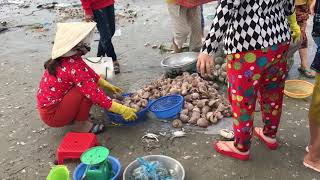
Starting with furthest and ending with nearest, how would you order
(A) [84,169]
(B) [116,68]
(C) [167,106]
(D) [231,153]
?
(B) [116,68], (C) [167,106], (D) [231,153], (A) [84,169]

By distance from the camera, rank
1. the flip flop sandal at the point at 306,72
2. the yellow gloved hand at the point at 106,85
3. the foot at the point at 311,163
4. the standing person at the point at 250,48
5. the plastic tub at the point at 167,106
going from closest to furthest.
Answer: the standing person at the point at 250,48, the foot at the point at 311,163, the plastic tub at the point at 167,106, the yellow gloved hand at the point at 106,85, the flip flop sandal at the point at 306,72

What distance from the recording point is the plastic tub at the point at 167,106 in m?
3.53

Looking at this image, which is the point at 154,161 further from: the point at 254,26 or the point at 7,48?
the point at 7,48

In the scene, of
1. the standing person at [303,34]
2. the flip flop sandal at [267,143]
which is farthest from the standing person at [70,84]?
the standing person at [303,34]

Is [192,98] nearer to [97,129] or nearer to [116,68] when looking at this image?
[97,129]

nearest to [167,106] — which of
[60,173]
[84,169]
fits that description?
[84,169]

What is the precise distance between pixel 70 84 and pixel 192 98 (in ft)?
3.98

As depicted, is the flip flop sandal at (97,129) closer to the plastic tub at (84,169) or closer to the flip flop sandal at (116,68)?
the plastic tub at (84,169)

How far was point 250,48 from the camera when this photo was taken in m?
2.41

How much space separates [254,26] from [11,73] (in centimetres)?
387

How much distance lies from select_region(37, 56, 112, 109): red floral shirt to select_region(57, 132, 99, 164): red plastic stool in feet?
1.02

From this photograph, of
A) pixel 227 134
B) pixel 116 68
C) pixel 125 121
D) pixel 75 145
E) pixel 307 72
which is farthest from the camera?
pixel 116 68

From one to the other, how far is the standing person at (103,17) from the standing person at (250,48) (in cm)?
239

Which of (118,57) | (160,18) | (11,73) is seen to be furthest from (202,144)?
(160,18)
